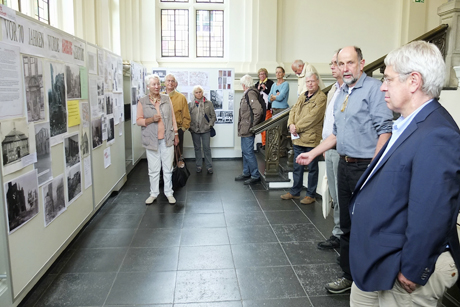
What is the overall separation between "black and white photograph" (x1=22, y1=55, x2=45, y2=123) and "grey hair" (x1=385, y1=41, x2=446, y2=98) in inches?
96.7

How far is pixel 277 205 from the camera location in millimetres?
5219

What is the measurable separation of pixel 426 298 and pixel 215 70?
7.31m

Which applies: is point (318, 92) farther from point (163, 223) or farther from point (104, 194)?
point (104, 194)

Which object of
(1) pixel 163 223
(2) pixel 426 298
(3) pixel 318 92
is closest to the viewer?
(2) pixel 426 298

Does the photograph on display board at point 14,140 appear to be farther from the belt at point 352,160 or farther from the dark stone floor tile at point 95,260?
the belt at point 352,160

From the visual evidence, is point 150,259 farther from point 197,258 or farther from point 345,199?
point 345,199

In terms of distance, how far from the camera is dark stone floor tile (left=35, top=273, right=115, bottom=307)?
278cm

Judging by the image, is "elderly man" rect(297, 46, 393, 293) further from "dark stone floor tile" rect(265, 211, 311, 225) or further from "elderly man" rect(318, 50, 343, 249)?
"dark stone floor tile" rect(265, 211, 311, 225)

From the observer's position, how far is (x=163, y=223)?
14.7ft

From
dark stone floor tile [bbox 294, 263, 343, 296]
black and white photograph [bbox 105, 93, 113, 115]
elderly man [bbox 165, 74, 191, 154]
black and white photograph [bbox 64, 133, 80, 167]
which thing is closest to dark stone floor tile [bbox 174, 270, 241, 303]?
dark stone floor tile [bbox 294, 263, 343, 296]

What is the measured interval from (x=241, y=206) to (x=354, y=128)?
271cm

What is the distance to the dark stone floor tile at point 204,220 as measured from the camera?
443 cm

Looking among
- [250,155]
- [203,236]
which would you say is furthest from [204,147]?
[203,236]

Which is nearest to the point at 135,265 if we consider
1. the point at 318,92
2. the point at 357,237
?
the point at 357,237
